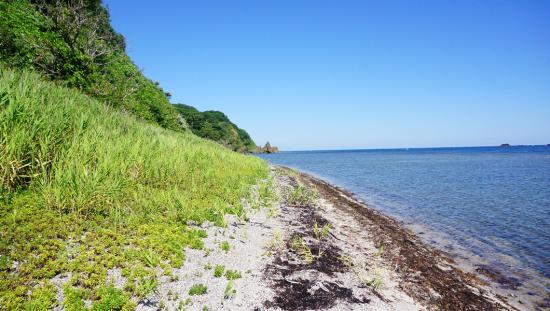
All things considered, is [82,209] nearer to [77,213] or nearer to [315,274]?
[77,213]

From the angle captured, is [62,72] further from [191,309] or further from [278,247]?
[191,309]

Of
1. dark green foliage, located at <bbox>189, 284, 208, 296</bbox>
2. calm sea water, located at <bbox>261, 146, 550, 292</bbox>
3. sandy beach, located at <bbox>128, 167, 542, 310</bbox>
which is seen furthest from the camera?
calm sea water, located at <bbox>261, 146, 550, 292</bbox>

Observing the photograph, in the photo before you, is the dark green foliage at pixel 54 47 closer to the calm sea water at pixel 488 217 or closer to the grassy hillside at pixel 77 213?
the grassy hillside at pixel 77 213

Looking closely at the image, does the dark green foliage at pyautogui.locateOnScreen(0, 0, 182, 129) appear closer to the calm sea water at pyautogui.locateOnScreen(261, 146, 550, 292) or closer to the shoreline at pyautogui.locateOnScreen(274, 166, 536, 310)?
the shoreline at pyautogui.locateOnScreen(274, 166, 536, 310)

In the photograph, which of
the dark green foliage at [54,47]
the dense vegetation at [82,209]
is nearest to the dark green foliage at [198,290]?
the dense vegetation at [82,209]

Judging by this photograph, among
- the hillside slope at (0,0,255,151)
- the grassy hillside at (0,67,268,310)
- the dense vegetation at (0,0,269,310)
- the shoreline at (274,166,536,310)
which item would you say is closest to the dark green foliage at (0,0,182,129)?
the hillside slope at (0,0,255,151)

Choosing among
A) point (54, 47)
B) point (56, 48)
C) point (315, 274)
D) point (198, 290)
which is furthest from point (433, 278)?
point (56, 48)

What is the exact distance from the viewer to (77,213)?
22.9 feet

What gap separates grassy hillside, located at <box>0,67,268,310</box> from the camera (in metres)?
5.11

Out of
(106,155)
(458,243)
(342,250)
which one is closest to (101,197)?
(106,155)

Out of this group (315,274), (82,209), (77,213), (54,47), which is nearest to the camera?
(77,213)

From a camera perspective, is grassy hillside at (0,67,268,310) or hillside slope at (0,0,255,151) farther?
hillside slope at (0,0,255,151)

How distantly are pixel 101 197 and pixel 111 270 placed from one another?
2.62 m

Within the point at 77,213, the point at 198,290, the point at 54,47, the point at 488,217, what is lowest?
the point at 488,217
